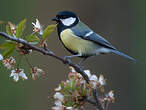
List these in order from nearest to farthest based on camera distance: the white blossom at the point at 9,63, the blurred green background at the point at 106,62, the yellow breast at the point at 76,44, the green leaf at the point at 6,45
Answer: the green leaf at the point at 6,45
the white blossom at the point at 9,63
the yellow breast at the point at 76,44
the blurred green background at the point at 106,62

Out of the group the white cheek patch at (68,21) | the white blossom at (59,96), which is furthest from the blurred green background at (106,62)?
the white blossom at (59,96)

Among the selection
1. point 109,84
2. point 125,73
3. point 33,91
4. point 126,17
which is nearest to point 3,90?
point 33,91

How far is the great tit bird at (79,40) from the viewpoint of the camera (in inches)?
A: 89.4

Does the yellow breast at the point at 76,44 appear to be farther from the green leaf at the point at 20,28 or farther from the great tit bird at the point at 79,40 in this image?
the green leaf at the point at 20,28

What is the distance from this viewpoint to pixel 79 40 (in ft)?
7.55

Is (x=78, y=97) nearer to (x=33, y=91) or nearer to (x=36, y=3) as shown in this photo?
(x=33, y=91)

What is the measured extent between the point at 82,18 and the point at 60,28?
209 centimetres

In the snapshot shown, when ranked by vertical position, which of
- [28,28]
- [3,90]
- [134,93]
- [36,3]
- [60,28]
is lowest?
[134,93]

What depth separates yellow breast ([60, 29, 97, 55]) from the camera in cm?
227

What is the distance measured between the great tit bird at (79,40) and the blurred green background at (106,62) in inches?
71.6

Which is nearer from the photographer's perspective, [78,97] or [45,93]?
[78,97]

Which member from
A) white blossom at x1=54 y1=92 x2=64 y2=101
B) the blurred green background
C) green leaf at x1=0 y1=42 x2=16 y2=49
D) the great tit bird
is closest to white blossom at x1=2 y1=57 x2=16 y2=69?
green leaf at x1=0 y1=42 x2=16 y2=49

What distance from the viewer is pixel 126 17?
14.8ft

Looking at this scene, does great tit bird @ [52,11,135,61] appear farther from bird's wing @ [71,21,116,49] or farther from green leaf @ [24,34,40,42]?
green leaf @ [24,34,40,42]
